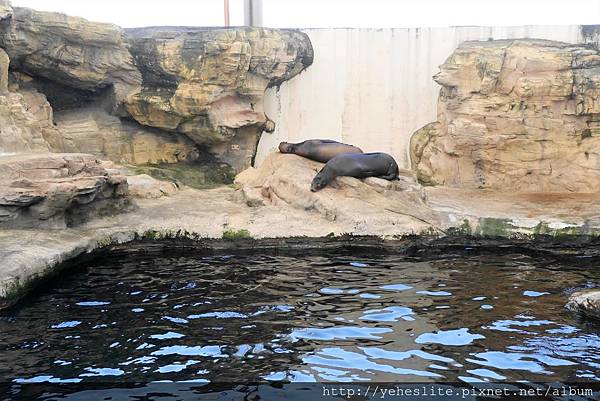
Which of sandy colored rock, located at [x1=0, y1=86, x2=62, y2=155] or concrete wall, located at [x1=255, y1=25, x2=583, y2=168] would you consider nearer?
sandy colored rock, located at [x1=0, y1=86, x2=62, y2=155]

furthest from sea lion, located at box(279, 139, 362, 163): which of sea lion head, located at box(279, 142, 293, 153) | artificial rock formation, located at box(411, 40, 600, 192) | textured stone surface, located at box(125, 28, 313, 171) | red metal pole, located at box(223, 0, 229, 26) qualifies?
red metal pole, located at box(223, 0, 229, 26)

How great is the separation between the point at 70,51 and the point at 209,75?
242 centimetres

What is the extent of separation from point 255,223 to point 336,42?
5436mm

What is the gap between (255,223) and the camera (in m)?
8.60

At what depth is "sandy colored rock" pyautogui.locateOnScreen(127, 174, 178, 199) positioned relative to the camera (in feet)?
33.1

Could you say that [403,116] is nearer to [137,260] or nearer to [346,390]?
[137,260]

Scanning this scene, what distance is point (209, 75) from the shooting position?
11.6 metres

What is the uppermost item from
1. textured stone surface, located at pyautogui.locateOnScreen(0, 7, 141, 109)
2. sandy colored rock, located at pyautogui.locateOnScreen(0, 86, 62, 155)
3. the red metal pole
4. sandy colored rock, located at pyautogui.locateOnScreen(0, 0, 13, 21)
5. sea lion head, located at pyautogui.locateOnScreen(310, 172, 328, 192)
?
the red metal pole

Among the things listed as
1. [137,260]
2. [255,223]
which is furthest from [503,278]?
[137,260]

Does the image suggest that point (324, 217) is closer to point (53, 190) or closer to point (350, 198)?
point (350, 198)

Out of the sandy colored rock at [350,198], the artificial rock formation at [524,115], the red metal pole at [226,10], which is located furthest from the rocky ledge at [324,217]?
the red metal pole at [226,10]

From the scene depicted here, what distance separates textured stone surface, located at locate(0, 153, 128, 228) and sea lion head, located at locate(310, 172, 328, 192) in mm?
2691

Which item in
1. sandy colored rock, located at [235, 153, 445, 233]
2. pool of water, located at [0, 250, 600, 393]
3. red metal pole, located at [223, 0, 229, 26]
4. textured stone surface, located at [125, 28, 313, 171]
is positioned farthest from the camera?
red metal pole, located at [223, 0, 229, 26]

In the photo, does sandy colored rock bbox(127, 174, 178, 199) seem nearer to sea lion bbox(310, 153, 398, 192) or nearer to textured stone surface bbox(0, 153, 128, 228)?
textured stone surface bbox(0, 153, 128, 228)
